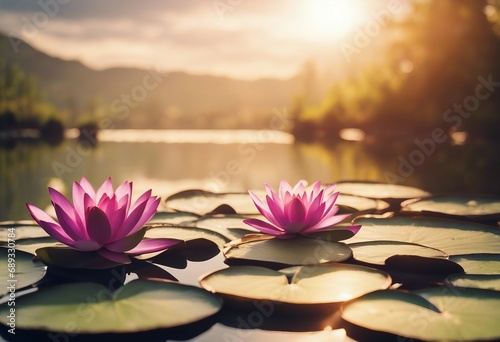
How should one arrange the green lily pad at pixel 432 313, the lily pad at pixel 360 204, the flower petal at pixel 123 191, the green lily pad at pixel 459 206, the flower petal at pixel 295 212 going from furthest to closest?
the lily pad at pixel 360 204 → the green lily pad at pixel 459 206 → the flower petal at pixel 295 212 → the flower petal at pixel 123 191 → the green lily pad at pixel 432 313

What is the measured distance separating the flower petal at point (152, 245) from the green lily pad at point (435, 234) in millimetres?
658

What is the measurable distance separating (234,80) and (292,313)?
130 metres

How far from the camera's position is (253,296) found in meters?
1.29

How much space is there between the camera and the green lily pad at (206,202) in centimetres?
254

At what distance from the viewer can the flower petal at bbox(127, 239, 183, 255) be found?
63.9 inches

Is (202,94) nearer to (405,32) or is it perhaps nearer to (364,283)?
(405,32)

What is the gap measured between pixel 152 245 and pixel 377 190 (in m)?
1.89

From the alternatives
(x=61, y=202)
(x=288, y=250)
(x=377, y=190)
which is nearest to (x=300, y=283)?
(x=288, y=250)

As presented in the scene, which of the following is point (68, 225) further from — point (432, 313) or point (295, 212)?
point (432, 313)

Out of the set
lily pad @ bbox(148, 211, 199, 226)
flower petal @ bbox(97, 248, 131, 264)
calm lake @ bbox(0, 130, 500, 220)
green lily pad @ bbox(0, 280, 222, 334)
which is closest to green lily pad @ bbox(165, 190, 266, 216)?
lily pad @ bbox(148, 211, 199, 226)

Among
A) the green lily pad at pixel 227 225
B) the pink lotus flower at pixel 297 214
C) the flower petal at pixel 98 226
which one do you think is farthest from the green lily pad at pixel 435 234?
the flower petal at pixel 98 226

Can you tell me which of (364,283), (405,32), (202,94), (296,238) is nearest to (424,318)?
(364,283)

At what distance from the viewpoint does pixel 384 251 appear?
1.74 meters

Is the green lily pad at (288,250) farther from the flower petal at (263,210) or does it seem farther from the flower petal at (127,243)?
the flower petal at (127,243)
